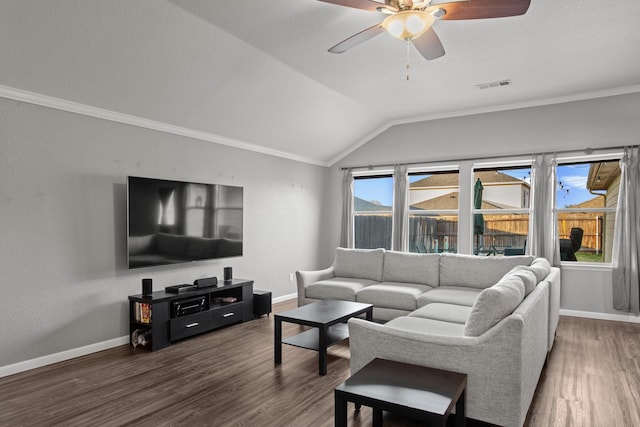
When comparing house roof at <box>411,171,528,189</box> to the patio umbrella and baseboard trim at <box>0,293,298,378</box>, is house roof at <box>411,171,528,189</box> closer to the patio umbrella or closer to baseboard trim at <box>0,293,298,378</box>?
the patio umbrella

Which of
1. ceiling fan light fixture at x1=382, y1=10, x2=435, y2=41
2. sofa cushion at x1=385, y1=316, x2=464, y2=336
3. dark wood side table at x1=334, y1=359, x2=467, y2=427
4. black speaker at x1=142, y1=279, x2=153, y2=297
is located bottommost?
sofa cushion at x1=385, y1=316, x2=464, y2=336

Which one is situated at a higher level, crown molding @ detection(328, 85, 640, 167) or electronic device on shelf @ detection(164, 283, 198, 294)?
crown molding @ detection(328, 85, 640, 167)

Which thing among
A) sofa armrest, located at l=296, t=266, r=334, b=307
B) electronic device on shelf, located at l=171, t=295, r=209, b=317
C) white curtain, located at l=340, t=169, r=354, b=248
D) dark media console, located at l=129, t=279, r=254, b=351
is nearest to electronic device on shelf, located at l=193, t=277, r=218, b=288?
dark media console, located at l=129, t=279, r=254, b=351

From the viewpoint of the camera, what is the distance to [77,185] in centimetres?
376

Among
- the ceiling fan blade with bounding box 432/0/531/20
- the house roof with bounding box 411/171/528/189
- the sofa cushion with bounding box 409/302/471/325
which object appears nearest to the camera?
the ceiling fan blade with bounding box 432/0/531/20

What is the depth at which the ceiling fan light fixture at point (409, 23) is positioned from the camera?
251 centimetres

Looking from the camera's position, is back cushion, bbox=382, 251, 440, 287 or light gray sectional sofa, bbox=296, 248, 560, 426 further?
back cushion, bbox=382, 251, 440, 287

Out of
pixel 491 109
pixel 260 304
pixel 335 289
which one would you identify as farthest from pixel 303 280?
Answer: pixel 491 109

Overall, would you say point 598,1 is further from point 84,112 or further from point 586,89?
point 84,112

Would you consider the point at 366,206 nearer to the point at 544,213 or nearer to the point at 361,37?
the point at 544,213

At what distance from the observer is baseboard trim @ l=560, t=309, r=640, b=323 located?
504 centimetres

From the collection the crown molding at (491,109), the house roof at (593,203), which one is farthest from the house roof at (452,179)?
the crown molding at (491,109)

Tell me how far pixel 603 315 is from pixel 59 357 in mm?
6265

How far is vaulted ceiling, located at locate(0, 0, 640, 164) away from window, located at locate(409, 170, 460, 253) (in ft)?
4.30
